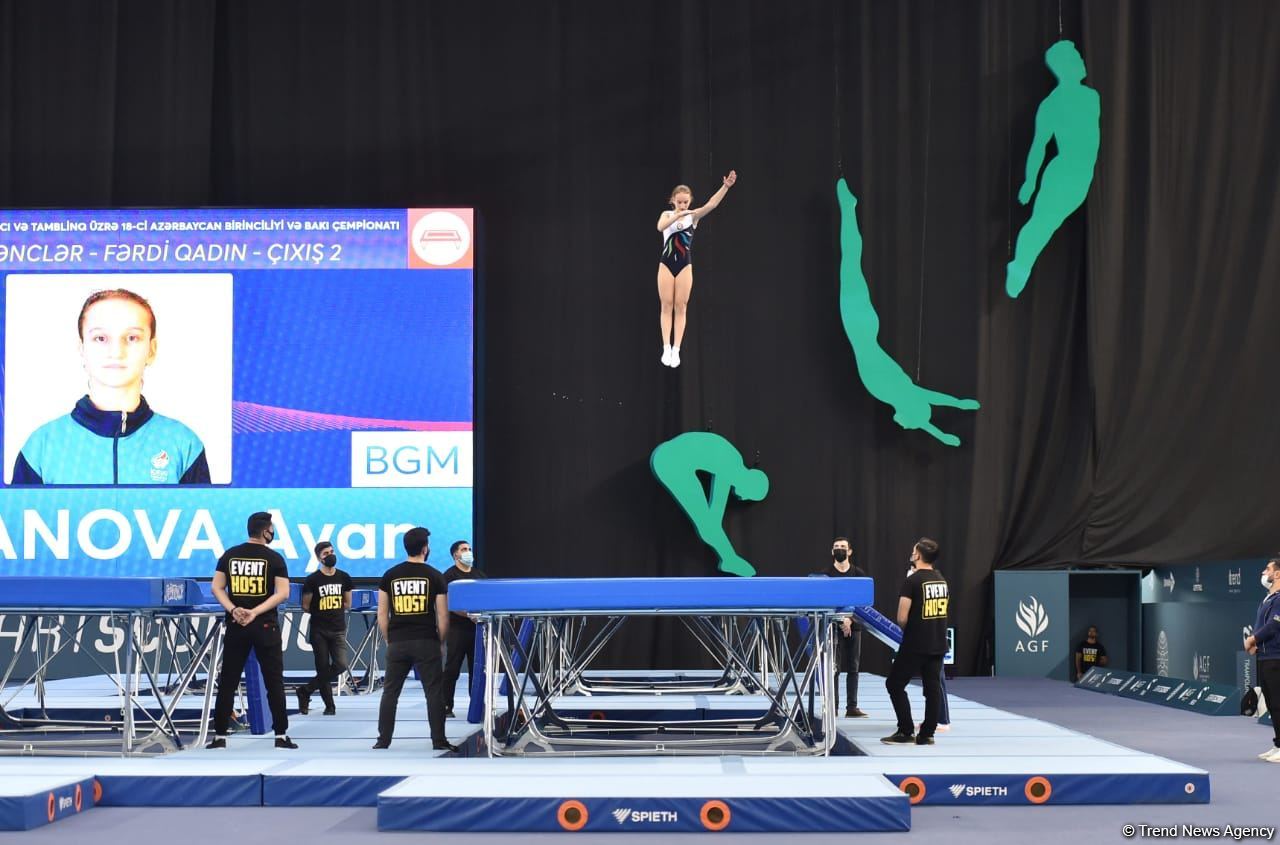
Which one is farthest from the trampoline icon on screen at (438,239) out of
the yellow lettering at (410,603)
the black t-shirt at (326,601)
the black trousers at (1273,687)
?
the black trousers at (1273,687)

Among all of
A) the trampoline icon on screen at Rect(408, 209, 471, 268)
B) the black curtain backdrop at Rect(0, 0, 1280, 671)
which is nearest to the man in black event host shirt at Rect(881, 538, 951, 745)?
the black curtain backdrop at Rect(0, 0, 1280, 671)

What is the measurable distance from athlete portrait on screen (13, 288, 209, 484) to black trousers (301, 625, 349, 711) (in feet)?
14.9

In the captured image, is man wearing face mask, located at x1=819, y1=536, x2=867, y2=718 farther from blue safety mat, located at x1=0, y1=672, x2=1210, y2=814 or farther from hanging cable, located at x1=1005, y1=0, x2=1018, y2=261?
hanging cable, located at x1=1005, y1=0, x2=1018, y2=261

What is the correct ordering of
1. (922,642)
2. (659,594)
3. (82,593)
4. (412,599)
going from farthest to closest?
(922,642), (412,599), (82,593), (659,594)

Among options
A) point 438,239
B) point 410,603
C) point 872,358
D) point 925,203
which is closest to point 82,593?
point 410,603

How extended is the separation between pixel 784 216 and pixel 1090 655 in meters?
6.06

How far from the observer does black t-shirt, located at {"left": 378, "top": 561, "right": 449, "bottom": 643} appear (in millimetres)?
8055

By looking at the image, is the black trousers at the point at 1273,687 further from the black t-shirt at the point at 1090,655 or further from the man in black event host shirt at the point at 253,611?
the black t-shirt at the point at 1090,655

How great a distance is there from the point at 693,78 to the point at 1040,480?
6139 mm

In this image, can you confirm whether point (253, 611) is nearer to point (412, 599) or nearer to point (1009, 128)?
point (412, 599)

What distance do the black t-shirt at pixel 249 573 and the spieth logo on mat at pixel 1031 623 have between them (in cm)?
959

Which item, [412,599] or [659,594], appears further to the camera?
[412,599]

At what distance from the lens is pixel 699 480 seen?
15.4 metres

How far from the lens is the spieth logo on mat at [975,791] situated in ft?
21.9
